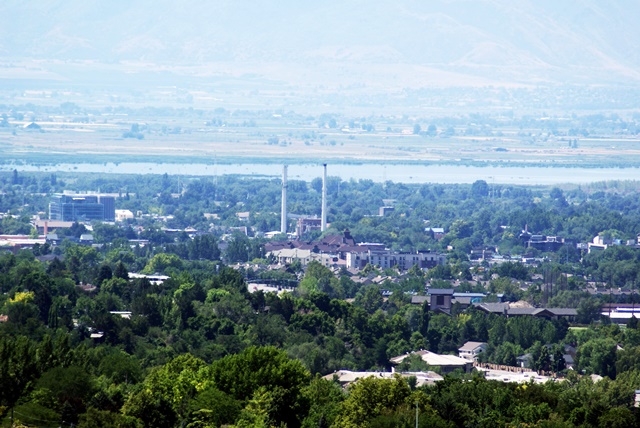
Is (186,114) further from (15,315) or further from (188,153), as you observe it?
(15,315)

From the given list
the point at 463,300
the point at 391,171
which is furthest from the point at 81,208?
the point at 391,171

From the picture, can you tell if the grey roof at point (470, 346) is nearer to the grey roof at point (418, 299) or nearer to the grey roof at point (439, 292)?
the grey roof at point (418, 299)

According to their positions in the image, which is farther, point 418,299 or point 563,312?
point 418,299

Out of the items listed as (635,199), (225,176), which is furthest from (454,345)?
(225,176)

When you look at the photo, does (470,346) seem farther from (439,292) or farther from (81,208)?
(81,208)

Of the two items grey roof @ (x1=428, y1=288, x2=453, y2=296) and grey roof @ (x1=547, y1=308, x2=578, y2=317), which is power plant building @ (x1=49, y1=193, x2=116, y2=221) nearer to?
grey roof @ (x1=428, y1=288, x2=453, y2=296)

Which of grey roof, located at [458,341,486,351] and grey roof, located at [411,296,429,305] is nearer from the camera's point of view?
grey roof, located at [458,341,486,351]

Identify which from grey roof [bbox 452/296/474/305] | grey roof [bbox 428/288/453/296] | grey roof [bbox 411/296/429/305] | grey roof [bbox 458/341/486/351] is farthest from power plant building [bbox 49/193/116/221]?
grey roof [bbox 458/341/486/351]

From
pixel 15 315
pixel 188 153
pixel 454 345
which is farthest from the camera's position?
pixel 188 153
